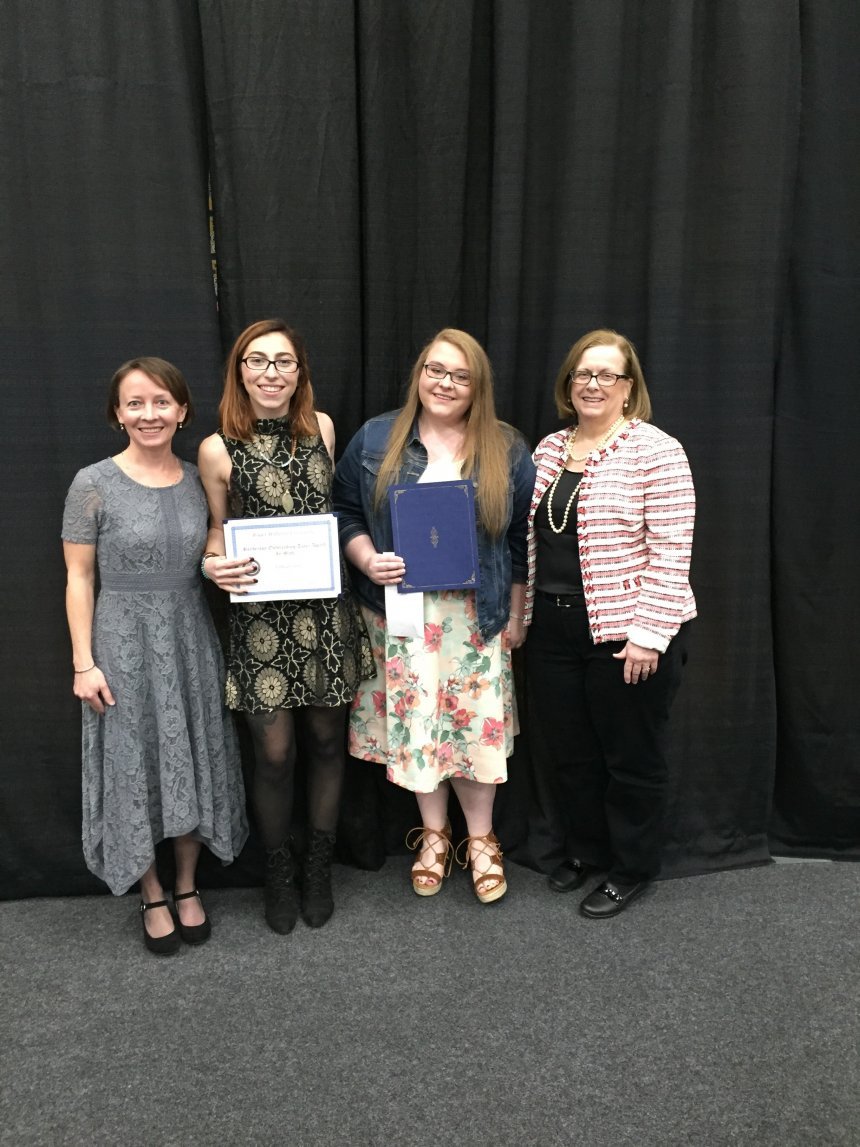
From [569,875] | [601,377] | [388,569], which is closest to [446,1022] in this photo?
[569,875]

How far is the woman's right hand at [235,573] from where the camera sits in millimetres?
1935

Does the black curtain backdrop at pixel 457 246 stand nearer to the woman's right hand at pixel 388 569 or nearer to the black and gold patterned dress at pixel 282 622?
the black and gold patterned dress at pixel 282 622

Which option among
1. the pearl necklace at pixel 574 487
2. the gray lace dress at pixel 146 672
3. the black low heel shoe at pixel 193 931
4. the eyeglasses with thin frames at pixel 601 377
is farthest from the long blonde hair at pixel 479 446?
the black low heel shoe at pixel 193 931

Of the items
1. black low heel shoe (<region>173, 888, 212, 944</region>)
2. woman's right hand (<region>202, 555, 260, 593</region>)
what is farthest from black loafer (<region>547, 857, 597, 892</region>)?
woman's right hand (<region>202, 555, 260, 593</region>)

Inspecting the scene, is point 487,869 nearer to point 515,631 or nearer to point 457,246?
point 515,631

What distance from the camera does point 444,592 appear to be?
2158mm

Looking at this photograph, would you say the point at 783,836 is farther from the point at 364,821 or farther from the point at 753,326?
the point at 753,326

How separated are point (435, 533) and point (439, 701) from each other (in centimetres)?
48

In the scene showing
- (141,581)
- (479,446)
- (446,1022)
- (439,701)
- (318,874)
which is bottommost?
(446,1022)

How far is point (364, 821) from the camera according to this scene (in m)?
2.48

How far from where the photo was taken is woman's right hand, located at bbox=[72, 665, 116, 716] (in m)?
1.97

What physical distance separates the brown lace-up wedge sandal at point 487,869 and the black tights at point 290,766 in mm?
429

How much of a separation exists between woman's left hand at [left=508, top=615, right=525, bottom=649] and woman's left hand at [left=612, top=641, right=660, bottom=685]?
0.30 m

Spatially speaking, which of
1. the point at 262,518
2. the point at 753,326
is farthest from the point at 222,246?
the point at 753,326
